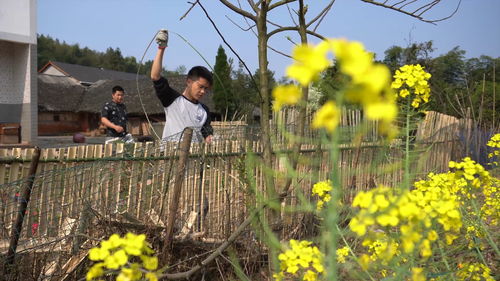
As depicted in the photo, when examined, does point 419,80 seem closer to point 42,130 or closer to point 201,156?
point 201,156

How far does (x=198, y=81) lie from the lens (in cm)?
362

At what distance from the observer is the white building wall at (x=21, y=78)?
40.2 feet

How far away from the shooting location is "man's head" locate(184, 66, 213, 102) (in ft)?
11.9

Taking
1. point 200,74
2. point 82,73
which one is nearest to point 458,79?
point 200,74

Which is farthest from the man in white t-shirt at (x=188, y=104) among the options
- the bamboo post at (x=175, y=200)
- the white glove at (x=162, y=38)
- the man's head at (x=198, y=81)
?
the bamboo post at (x=175, y=200)

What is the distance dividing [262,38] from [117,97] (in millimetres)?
4170

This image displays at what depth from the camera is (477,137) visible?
9.36 meters

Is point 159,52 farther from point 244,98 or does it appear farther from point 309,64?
point 309,64

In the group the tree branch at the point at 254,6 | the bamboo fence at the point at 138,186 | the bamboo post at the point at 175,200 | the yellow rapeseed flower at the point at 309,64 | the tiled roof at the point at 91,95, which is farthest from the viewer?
the tiled roof at the point at 91,95

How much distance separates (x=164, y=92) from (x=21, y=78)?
11.0m

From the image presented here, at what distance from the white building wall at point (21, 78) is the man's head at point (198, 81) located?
10517mm

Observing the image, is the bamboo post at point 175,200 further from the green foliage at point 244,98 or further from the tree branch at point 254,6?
the tree branch at point 254,6

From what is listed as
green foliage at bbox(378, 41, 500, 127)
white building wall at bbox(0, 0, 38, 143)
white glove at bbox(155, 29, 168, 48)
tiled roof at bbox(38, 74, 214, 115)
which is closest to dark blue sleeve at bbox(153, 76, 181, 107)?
white glove at bbox(155, 29, 168, 48)

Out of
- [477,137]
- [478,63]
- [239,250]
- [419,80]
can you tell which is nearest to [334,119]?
[419,80]
